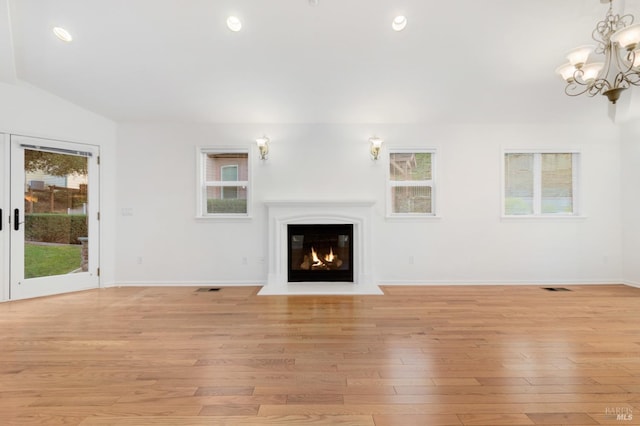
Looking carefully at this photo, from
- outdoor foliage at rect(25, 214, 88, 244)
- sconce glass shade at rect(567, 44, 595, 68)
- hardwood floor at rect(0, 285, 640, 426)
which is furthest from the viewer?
outdoor foliage at rect(25, 214, 88, 244)

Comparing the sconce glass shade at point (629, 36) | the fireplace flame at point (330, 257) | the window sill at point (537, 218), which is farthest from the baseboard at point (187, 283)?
the sconce glass shade at point (629, 36)

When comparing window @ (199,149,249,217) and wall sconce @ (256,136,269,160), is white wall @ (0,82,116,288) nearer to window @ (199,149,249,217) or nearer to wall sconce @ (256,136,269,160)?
window @ (199,149,249,217)

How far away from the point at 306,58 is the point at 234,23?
87 centimetres

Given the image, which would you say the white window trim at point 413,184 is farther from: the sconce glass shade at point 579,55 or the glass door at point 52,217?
the glass door at point 52,217

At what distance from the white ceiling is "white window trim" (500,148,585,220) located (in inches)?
20.0

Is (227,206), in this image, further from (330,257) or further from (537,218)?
(537,218)

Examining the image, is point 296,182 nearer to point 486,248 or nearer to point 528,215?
point 486,248

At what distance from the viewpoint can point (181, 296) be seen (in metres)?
4.23

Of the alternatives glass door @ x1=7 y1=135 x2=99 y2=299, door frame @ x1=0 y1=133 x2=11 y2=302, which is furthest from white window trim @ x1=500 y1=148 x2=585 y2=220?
door frame @ x1=0 y1=133 x2=11 y2=302

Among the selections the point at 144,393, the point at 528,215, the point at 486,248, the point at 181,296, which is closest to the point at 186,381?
the point at 144,393

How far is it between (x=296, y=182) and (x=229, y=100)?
155 centimetres

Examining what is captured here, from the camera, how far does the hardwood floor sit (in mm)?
1754

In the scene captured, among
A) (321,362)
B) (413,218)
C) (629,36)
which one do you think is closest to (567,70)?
(629,36)

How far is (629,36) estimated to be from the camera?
2402mm
